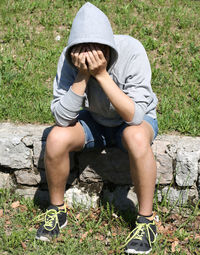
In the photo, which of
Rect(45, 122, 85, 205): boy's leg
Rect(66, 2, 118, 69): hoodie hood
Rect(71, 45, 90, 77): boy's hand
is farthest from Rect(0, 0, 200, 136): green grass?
Rect(66, 2, 118, 69): hoodie hood

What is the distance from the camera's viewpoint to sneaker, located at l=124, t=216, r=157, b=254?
292 cm

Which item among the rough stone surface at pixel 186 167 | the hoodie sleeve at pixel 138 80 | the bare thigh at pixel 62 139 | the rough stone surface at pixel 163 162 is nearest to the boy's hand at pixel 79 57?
the hoodie sleeve at pixel 138 80

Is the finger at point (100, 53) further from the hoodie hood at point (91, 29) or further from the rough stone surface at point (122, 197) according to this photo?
the rough stone surface at point (122, 197)

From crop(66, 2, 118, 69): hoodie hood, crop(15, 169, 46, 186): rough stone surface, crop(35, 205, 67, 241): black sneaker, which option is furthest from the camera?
crop(15, 169, 46, 186): rough stone surface

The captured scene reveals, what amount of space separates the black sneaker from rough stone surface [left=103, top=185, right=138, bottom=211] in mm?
513

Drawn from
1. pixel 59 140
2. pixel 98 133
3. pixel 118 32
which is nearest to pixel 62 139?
pixel 59 140

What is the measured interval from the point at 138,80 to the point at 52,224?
128 cm

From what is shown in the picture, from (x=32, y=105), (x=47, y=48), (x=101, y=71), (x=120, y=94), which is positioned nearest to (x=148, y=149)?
(x=120, y=94)

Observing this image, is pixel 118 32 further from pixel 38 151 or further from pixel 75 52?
pixel 75 52

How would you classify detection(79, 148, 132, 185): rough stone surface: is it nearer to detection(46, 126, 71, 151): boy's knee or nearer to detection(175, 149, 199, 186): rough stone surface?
detection(175, 149, 199, 186): rough stone surface

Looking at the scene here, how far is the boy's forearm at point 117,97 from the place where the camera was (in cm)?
290

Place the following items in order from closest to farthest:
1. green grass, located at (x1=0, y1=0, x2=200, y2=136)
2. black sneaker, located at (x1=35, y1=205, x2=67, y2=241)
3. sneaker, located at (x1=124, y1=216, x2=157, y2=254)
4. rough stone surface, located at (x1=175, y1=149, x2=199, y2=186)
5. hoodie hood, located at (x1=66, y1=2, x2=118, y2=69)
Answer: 1. hoodie hood, located at (x1=66, y1=2, x2=118, y2=69)
2. sneaker, located at (x1=124, y1=216, x2=157, y2=254)
3. black sneaker, located at (x1=35, y1=205, x2=67, y2=241)
4. rough stone surface, located at (x1=175, y1=149, x2=199, y2=186)
5. green grass, located at (x1=0, y1=0, x2=200, y2=136)

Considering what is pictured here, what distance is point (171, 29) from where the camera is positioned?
16.6 feet

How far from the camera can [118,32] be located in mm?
5023
